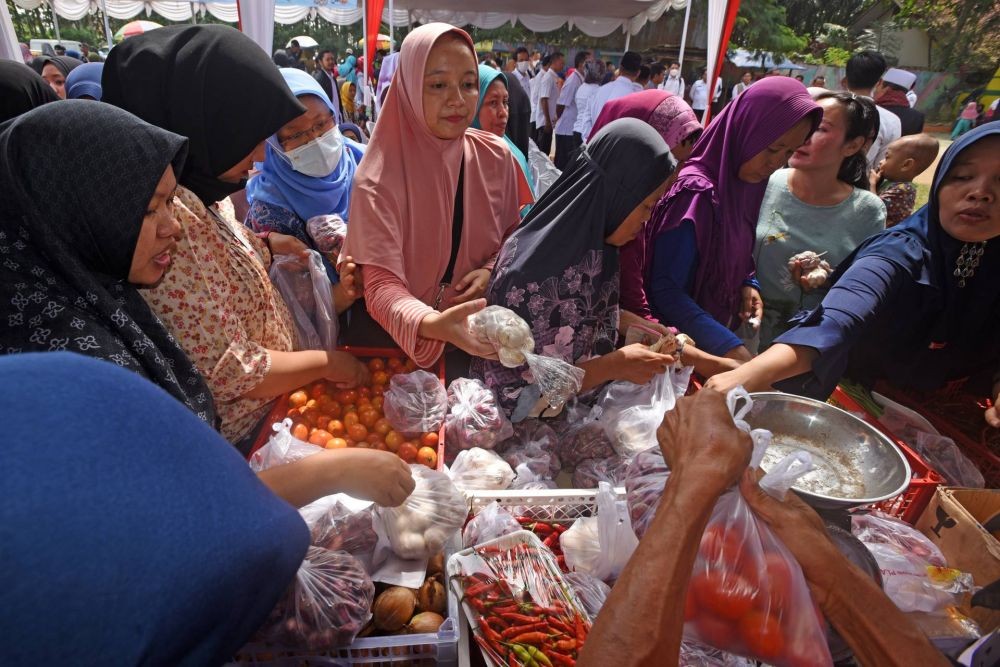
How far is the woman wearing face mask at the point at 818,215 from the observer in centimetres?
290

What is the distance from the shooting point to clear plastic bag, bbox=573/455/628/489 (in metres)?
1.97

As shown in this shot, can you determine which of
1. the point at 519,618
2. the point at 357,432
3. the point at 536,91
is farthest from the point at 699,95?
the point at 519,618

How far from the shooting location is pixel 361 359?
2479mm

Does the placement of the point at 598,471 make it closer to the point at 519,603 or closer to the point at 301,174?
the point at 519,603

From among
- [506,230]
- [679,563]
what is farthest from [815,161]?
[679,563]

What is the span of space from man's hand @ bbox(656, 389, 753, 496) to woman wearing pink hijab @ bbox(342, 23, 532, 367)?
937 mm

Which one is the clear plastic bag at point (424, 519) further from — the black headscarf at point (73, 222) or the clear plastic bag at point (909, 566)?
the clear plastic bag at point (909, 566)

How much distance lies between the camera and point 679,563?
895 millimetres

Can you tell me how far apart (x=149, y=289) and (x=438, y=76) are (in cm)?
144

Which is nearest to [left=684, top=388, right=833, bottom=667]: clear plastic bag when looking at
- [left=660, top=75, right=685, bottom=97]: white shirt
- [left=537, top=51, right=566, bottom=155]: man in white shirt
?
[left=537, top=51, right=566, bottom=155]: man in white shirt

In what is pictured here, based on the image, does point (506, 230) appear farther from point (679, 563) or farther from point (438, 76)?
point (679, 563)

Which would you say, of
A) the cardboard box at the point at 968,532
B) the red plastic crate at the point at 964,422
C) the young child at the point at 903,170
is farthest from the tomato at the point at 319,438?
the young child at the point at 903,170

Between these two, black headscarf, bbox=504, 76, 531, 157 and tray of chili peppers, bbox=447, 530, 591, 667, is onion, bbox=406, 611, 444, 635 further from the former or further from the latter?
black headscarf, bbox=504, 76, 531, 157

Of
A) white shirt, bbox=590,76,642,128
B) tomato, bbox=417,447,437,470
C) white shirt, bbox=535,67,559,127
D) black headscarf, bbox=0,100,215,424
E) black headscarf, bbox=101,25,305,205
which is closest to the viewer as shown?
black headscarf, bbox=0,100,215,424
